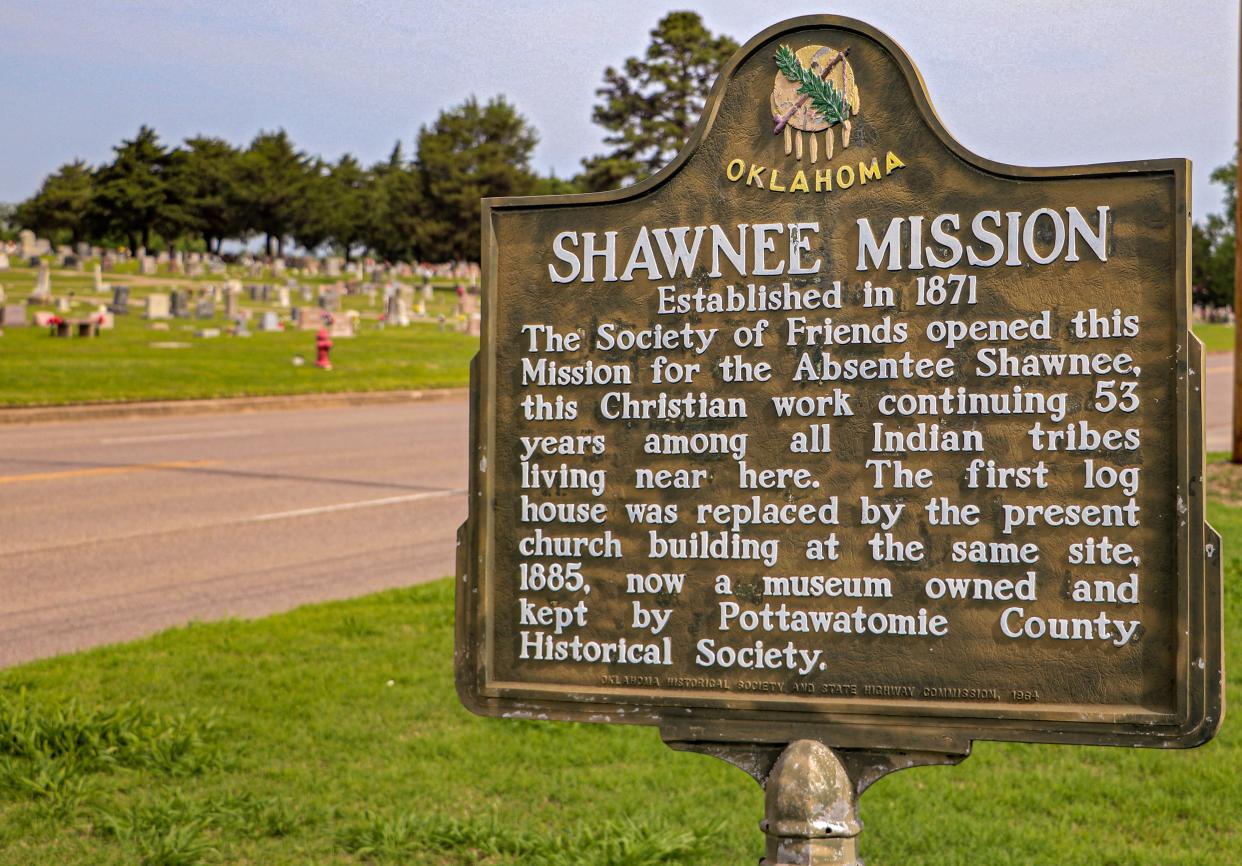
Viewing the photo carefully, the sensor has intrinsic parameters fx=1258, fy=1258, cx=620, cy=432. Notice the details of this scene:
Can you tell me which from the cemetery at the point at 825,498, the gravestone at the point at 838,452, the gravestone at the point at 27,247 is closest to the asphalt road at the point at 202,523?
the cemetery at the point at 825,498

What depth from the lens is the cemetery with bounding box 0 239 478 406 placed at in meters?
20.8

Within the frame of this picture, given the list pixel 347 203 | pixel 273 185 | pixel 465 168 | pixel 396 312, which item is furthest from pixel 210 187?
pixel 396 312

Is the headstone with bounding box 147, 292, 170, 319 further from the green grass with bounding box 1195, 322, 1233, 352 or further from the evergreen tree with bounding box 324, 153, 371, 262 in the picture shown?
the evergreen tree with bounding box 324, 153, 371, 262

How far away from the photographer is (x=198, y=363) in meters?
24.1

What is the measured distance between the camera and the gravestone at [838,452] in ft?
8.49

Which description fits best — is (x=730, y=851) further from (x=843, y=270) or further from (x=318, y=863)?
(x=843, y=270)

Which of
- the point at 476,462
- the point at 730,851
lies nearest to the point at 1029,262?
the point at 476,462

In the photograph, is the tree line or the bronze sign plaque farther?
the tree line

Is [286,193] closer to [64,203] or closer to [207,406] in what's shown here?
[64,203]

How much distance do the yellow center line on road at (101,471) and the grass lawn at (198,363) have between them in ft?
19.9

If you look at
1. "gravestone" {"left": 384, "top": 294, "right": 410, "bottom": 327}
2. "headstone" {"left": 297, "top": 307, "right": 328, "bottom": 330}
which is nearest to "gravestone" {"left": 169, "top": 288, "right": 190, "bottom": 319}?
"headstone" {"left": 297, "top": 307, "right": 328, "bottom": 330}

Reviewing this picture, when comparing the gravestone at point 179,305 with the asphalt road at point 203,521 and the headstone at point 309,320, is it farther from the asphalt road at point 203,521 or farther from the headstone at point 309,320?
the asphalt road at point 203,521

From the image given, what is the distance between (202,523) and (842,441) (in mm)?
7654

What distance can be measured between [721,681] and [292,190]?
261 feet
